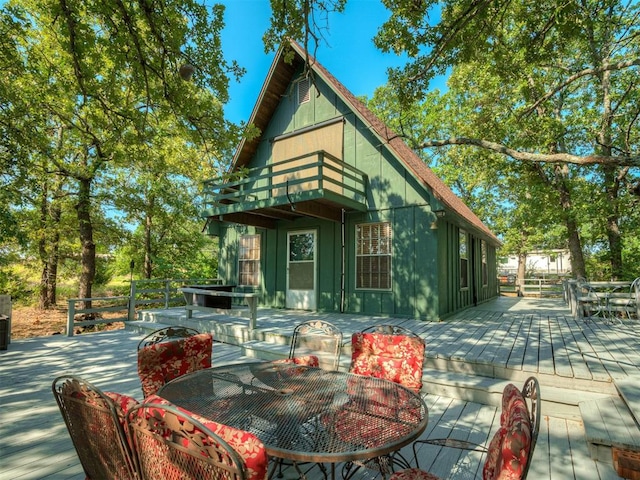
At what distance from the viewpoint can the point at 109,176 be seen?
41.6 ft

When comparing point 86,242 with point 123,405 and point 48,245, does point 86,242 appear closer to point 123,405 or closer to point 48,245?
point 48,245

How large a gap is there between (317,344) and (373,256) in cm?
330

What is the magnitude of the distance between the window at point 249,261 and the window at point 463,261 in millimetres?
5917

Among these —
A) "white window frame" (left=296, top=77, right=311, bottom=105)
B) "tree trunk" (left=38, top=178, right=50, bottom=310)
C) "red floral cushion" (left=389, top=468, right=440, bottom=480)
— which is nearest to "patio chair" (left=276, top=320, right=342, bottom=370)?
"red floral cushion" (left=389, top=468, right=440, bottom=480)

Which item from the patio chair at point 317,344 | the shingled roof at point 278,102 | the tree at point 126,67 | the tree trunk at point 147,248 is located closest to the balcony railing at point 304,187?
the shingled roof at point 278,102

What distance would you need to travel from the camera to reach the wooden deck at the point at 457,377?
2547mm

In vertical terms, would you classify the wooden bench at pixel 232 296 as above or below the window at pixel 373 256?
below

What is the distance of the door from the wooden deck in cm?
194

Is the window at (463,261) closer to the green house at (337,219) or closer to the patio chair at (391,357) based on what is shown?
the green house at (337,219)

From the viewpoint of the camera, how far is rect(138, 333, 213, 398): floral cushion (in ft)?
8.36

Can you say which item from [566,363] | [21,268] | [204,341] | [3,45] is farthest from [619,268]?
[21,268]

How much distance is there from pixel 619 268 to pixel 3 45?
1600 cm

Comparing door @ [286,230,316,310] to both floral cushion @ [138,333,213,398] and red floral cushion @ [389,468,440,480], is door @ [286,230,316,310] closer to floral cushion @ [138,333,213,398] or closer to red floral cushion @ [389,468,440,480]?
floral cushion @ [138,333,213,398]

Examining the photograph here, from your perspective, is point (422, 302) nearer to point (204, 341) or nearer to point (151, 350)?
point (204, 341)
